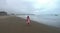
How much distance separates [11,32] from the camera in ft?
34.6

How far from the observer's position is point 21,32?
1073 cm

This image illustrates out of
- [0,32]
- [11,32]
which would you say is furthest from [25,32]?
[0,32]

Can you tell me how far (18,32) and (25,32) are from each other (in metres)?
0.54

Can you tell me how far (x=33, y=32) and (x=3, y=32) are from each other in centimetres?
231

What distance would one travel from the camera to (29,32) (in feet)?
35.6

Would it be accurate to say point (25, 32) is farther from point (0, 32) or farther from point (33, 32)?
point (0, 32)

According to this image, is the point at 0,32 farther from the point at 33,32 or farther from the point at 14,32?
the point at 33,32

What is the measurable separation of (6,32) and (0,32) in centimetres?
44

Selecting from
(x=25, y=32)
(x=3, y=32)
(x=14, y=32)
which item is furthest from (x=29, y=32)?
(x=3, y=32)

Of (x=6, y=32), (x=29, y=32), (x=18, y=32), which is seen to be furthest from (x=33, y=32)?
(x=6, y=32)

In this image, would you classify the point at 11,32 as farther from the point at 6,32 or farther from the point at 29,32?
the point at 29,32

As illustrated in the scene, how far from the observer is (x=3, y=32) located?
10.5 m

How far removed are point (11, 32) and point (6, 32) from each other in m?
0.37

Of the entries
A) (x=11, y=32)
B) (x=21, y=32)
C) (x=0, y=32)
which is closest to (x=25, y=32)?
(x=21, y=32)
